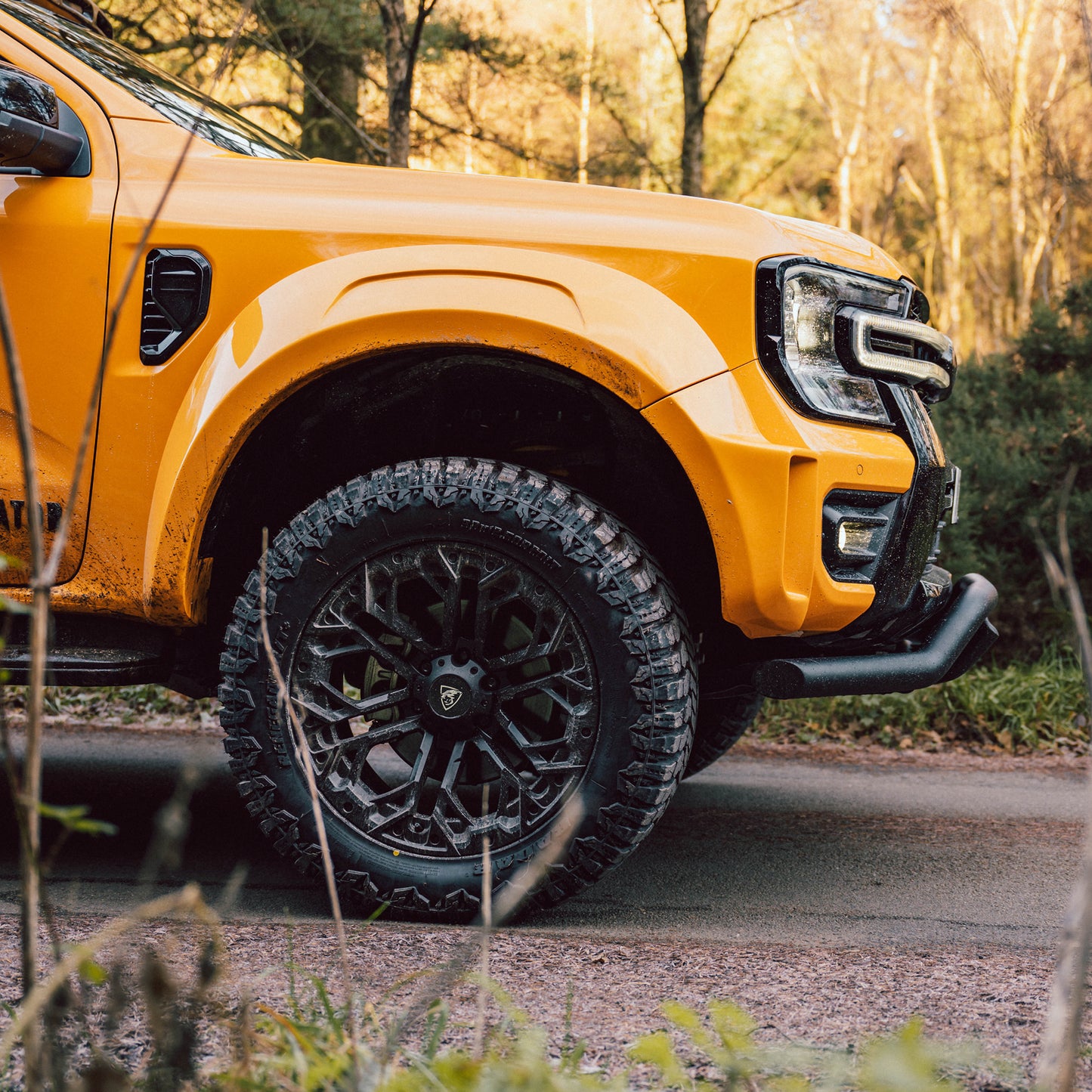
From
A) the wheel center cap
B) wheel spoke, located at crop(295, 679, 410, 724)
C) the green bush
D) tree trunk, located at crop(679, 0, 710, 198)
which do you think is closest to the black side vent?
wheel spoke, located at crop(295, 679, 410, 724)

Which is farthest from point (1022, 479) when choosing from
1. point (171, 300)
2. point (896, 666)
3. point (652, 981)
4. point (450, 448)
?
point (171, 300)

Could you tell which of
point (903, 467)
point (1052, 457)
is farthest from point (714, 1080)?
point (1052, 457)

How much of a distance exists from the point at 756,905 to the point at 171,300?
2.00 metres

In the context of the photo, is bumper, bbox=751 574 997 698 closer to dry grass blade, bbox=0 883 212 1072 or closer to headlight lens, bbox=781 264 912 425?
headlight lens, bbox=781 264 912 425

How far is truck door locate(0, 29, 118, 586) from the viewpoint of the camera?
8.00 feet

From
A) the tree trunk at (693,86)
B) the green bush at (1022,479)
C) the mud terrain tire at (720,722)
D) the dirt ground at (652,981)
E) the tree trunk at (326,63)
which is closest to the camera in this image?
the dirt ground at (652,981)

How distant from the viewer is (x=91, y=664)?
2.51 metres

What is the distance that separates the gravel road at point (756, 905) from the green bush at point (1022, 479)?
1.49 metres

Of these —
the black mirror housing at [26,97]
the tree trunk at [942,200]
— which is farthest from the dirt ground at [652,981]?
the tree trunk at [942,200]

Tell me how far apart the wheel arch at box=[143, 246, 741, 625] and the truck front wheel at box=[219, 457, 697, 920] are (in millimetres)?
256

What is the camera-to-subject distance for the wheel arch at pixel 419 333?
2301mm

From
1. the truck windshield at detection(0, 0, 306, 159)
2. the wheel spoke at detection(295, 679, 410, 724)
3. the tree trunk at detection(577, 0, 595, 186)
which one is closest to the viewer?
the wheel spoke at detection(295, 679, 410, 724)

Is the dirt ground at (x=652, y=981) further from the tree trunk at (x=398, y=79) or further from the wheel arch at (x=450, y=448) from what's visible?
the tree trunk at (x=398, y=79)

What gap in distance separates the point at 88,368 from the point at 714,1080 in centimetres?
198
